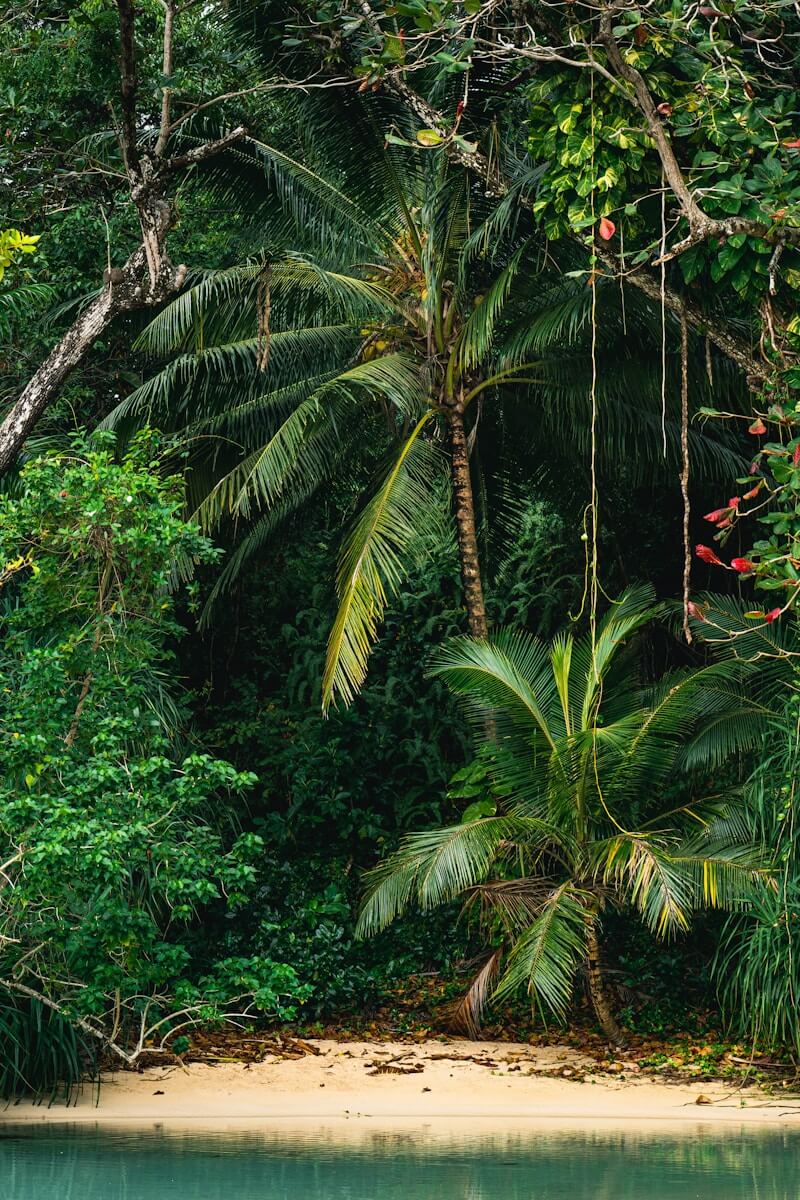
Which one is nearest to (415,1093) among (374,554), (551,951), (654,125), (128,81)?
(551,951)

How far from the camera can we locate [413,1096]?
29.0ft

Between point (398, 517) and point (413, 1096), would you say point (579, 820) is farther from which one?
point (398, 517)

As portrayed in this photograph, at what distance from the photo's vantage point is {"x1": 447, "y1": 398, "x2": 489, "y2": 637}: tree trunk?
11047mm

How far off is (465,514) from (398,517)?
4.33 feet

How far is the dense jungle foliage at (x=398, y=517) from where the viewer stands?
8.59m

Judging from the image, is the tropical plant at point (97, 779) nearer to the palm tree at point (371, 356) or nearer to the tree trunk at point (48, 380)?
the tree trunk at point (48, 380)

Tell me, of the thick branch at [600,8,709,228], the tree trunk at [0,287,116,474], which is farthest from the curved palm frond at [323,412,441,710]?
the thick branch at [600,8,709,228]

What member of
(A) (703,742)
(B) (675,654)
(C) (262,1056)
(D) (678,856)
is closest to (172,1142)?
(C) (262,1056)

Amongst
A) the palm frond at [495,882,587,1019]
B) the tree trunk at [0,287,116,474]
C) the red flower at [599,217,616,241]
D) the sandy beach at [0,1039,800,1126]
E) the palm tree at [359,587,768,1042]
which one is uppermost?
the red flower at [599,217,616,241]

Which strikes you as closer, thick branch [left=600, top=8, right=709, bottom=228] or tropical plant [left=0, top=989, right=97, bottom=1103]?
tropical plant [left=0, top=989, right=97, bottom=1103]

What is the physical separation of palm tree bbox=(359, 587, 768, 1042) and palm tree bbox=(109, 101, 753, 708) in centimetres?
126

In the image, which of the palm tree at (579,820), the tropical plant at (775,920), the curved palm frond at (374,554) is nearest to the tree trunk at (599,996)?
the palm tree at (579,820)

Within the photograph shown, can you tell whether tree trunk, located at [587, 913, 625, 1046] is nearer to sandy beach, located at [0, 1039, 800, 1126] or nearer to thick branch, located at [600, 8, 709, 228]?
sandy beach, located at [0, 1039, 800, 1126]

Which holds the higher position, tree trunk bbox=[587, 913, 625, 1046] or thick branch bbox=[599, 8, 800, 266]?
thick branch bbox=[599, 8, 800, 266]
